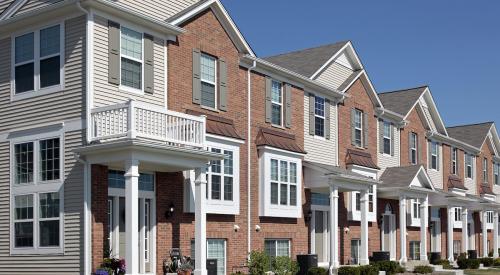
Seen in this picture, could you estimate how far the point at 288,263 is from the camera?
24594 mm

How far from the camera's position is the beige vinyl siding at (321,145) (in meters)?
31.2

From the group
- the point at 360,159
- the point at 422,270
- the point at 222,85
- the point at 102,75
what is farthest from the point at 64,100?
the point at 422,270

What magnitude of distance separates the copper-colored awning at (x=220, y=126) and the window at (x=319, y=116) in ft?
22.6

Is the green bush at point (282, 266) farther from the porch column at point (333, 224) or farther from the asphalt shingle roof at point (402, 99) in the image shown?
the asphalt shingle roof at point (402, 99)

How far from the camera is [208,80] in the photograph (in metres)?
25.1

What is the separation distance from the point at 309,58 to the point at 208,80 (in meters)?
11.1

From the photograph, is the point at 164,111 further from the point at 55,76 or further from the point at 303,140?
the point at 303,140

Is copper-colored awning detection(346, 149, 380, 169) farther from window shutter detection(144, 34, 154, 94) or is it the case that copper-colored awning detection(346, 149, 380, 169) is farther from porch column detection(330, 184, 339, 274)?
window shutter detection(144, 34, 154, 94)

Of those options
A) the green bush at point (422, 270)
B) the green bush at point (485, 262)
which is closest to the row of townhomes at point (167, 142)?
the green bush at point (422, 270)

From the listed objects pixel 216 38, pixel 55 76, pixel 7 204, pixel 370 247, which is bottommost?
pixel 370 247

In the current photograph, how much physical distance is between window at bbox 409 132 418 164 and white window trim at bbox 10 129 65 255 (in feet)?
87.3

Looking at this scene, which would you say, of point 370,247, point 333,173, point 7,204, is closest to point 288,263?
point 333,173

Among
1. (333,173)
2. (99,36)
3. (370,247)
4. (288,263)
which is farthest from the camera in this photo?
(370,247)

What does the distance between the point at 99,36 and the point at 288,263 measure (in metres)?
10.3
